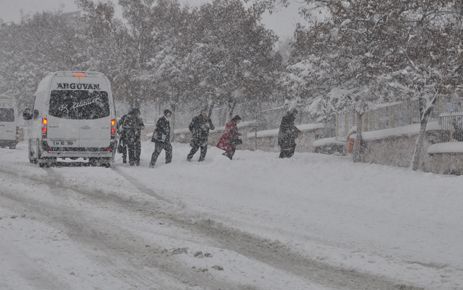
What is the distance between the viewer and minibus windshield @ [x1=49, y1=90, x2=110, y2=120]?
48.2 ft

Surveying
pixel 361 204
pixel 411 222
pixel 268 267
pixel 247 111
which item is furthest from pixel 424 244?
pixel 247 111

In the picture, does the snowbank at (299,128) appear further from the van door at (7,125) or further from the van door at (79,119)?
the van door at (7,125)

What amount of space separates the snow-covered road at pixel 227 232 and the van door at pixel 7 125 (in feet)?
49.8

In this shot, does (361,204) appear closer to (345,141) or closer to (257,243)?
(257,243)

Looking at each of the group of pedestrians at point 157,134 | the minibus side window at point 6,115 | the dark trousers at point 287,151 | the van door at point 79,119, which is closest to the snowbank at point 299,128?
the dark trousers at point 287,151

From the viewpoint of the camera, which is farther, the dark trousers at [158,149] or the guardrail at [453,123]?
the dark trousers at [158,149]

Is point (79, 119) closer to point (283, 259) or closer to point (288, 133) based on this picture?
point (288, 133)

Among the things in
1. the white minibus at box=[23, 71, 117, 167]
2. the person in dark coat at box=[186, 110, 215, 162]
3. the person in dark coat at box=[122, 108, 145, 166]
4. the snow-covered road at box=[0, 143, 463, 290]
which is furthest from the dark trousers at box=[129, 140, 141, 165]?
the snow-covered road at box=[0, 143, 463, 290]

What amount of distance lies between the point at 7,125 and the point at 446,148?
2087 centimetres

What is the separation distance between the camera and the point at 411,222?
26.9 ft

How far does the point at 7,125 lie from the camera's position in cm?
2717

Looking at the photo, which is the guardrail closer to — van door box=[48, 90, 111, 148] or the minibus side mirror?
van door box=[48, 90, 111, 148]

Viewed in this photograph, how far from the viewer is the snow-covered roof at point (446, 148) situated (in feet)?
41.8

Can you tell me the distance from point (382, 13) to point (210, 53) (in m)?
16.3
